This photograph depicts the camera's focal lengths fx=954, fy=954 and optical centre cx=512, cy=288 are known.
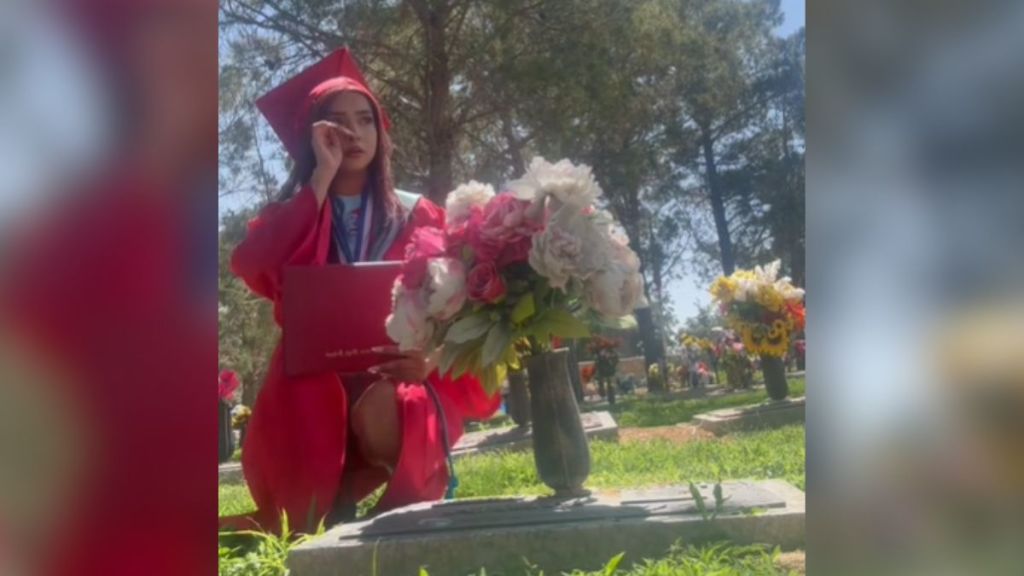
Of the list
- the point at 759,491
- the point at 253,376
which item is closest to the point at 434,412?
the point at 253,376

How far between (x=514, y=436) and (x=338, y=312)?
0.22 metres

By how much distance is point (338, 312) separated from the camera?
0.96 metres

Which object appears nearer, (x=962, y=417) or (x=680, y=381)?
(x=962, y=417)

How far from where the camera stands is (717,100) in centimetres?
121

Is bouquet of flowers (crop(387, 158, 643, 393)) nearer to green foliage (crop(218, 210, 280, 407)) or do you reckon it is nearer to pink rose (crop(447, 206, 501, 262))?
pink rose (crop(447, 206, 501, 262))

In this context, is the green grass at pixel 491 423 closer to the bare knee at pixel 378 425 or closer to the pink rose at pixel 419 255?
the bare knee at pixel 378 425

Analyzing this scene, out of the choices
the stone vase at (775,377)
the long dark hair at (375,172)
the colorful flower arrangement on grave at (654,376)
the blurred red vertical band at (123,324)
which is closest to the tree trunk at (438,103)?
the long dark hair at (375,172)

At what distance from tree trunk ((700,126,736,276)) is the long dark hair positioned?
1.25 ft

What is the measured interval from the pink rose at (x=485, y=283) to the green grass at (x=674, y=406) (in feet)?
0.90

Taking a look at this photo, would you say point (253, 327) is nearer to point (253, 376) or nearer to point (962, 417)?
point (253, 376)

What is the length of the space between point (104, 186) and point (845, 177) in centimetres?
26

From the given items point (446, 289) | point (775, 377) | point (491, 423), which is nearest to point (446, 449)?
point (491, 423)

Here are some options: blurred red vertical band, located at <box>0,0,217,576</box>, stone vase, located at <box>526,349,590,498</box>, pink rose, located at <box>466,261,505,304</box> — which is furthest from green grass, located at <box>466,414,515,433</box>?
blurred red vertical band, located at <box>0,0,217,576</box>

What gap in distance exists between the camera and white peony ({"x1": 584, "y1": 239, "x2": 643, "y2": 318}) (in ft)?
2.80
